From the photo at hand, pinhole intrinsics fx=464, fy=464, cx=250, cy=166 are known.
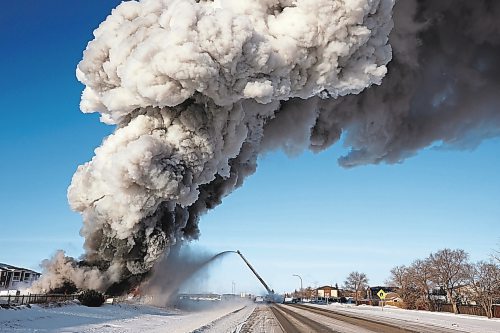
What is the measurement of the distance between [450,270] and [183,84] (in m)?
50.5

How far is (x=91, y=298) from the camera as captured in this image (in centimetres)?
2927

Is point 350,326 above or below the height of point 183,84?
below

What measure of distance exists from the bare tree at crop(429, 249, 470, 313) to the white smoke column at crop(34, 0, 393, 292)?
40.7 meters

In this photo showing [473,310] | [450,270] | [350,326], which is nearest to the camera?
[350,326]

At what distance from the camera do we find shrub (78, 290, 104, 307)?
2920cm

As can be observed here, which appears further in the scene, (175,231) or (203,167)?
(175,231)

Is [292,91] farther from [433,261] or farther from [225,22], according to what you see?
[433,261]

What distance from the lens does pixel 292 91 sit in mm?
26766

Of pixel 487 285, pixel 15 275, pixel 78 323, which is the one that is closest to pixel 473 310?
pixel 487 285

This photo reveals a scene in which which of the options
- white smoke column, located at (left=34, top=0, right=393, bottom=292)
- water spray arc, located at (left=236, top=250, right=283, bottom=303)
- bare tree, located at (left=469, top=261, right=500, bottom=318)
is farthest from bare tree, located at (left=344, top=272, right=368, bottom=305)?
white smoke column, located at (left=34, top=0, right=393, bottom=292)

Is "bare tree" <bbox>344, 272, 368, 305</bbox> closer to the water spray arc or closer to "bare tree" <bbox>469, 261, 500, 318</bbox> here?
the water spray arc

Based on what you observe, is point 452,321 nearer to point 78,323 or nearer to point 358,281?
point 78,323

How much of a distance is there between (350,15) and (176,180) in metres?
13.4

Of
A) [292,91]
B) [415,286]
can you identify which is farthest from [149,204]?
[415,286]
